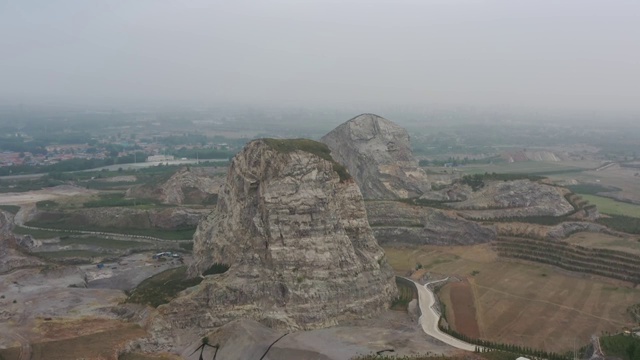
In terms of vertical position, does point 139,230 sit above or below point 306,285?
below

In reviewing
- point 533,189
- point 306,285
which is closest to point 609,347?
point 306,285

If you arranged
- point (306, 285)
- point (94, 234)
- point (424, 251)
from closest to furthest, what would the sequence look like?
point (306, 285) → point (424, 251) → point (94, 234)

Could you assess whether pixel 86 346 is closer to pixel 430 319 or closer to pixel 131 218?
pixel 430 319

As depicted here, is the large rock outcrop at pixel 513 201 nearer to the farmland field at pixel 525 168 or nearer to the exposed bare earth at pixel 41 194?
the farmland field at pixel 525 168

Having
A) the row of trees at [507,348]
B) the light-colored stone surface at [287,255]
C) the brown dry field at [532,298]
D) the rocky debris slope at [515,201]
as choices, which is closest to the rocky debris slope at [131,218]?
the light-colored stone surface at [287,255]

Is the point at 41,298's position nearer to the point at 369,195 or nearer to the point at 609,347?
the point at 609,347

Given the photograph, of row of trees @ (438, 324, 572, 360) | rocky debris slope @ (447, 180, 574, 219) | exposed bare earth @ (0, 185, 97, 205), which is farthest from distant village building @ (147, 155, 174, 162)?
row of trees @ (438, 324, 572, 360)

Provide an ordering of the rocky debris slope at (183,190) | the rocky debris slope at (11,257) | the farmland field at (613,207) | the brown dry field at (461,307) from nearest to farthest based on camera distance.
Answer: the brown dry field at (461,307), the rocky debris slope at (11,257), the farmland field at (613,207), the rocky debris slope at (183,190)

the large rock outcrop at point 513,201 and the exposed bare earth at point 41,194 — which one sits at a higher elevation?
the large rock outcrop at point 513,201
